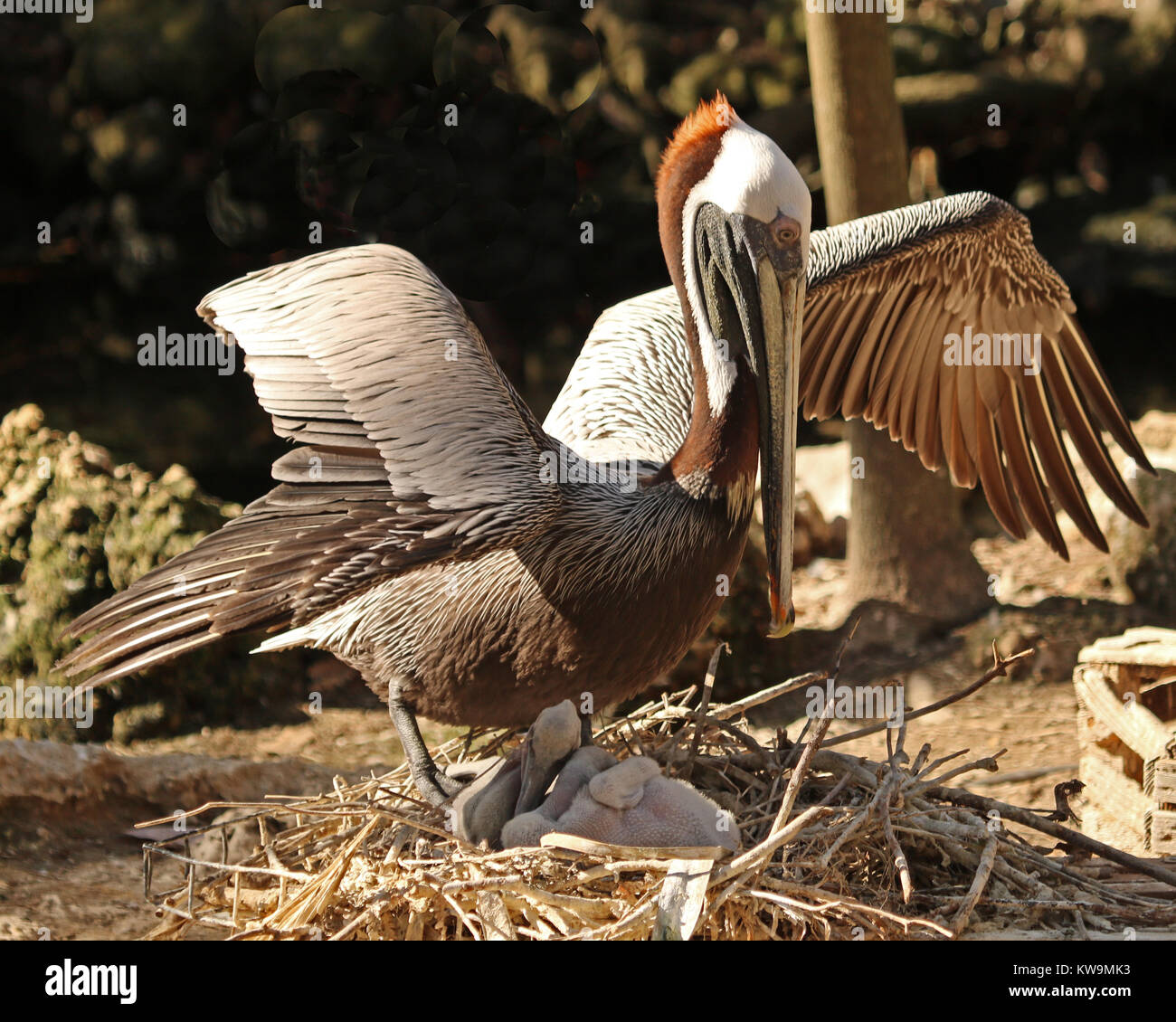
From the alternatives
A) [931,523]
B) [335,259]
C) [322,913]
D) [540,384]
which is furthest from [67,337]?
[322,913]

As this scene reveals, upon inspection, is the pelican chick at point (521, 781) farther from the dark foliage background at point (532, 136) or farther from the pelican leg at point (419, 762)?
the dark foliage background at point (532, 136)

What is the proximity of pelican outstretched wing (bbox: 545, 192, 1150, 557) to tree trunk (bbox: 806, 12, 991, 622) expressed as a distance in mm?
1638

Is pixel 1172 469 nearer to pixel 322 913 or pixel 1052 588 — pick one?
pixel 1052 588

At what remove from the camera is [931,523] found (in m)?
6.35

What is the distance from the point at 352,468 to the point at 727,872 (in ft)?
3.88

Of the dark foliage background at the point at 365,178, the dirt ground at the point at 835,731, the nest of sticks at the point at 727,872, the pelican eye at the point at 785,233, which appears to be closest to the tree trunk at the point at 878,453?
the dirt ground at the point at 835,731

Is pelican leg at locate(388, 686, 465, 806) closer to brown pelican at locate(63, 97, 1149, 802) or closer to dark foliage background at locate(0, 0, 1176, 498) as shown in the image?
brown pelican at locate(63, 97, 1149, 802)

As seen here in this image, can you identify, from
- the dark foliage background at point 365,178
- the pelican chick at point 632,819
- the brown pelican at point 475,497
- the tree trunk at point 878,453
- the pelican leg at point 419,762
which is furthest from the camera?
the tree trunk at point 878,453

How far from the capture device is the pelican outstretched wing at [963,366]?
4.21 meters

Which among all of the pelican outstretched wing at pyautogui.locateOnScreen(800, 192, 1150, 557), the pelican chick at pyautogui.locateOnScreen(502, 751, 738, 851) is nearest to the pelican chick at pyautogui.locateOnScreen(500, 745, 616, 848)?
the pelican chick at pyautogui.locateOnScreen(502, 751, 738, 851)

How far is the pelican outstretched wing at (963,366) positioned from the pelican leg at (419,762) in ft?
3.82

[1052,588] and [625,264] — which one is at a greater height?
[625,264]

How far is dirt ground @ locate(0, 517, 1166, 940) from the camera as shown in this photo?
4.05 meters
